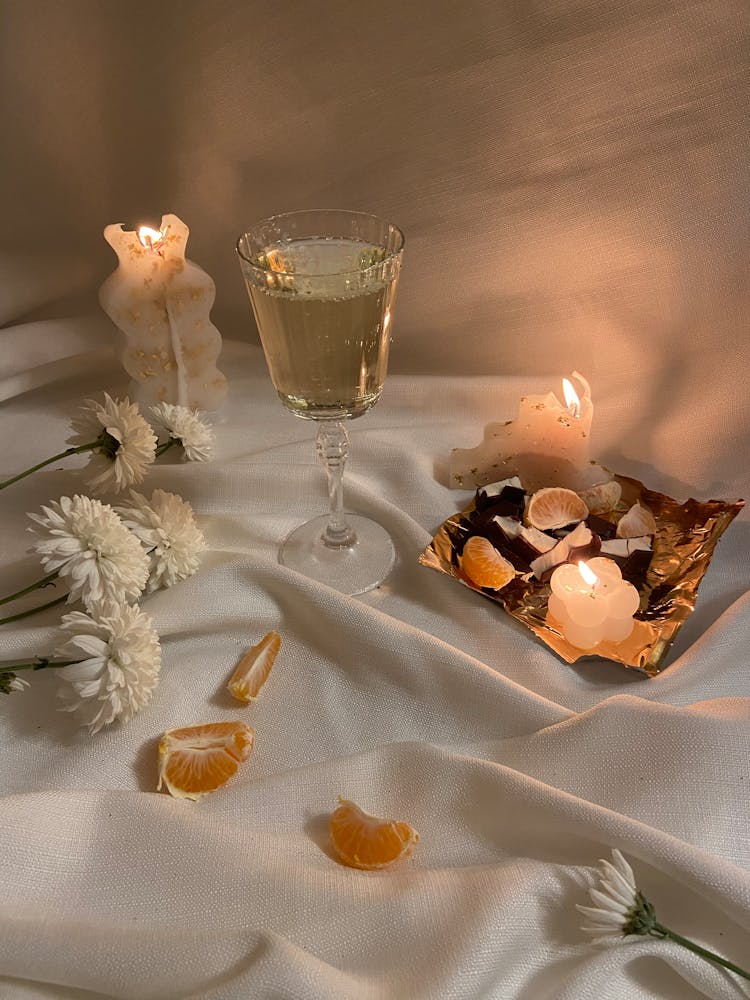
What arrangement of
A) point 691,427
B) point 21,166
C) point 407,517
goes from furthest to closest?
point 21,166 < point 691,427 < point 407,517

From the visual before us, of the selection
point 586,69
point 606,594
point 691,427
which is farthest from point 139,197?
point 606,594

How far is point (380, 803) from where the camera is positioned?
1174 mm

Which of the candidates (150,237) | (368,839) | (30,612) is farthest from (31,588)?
(150,237)

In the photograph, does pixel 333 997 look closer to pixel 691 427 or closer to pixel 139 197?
pixel 691 427

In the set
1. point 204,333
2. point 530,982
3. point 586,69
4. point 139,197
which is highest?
point 586,69

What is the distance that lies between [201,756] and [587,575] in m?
0.57

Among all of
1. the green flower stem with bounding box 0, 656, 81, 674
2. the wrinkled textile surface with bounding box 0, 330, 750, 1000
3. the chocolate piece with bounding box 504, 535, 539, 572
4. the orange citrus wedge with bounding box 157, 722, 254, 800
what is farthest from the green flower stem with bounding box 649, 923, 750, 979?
the green flower stem with bounding box 0, 656, 81, 674

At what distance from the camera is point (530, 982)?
3.22 ft

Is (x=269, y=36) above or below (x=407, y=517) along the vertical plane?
above

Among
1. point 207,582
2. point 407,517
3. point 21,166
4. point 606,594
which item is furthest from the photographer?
point 21,166

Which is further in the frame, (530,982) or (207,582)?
(207,582)

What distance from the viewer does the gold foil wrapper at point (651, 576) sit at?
1.37 metres

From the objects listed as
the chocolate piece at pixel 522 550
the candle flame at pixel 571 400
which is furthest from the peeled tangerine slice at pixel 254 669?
the candle flame at pixel 571 400

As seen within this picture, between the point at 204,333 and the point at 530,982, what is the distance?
4.16ft
